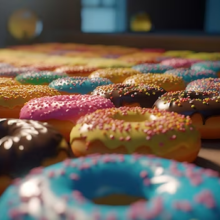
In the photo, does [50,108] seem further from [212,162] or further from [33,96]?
[212,162]

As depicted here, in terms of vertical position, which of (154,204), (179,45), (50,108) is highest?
(154,204)

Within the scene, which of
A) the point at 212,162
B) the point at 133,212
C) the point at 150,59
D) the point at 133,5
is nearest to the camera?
the point at 133,212

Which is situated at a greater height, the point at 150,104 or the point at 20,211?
the point at 20,211

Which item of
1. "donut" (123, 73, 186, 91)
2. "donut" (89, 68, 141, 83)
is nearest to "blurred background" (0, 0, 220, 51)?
"donut" (89, 68, 141, 83)

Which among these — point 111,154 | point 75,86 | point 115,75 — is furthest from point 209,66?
point 111,154

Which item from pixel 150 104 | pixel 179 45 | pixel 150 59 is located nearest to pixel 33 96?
pixel 150 104

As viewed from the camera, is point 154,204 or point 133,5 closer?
point 154,204

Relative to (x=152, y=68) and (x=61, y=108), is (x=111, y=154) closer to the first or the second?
(x=61, y=108)
